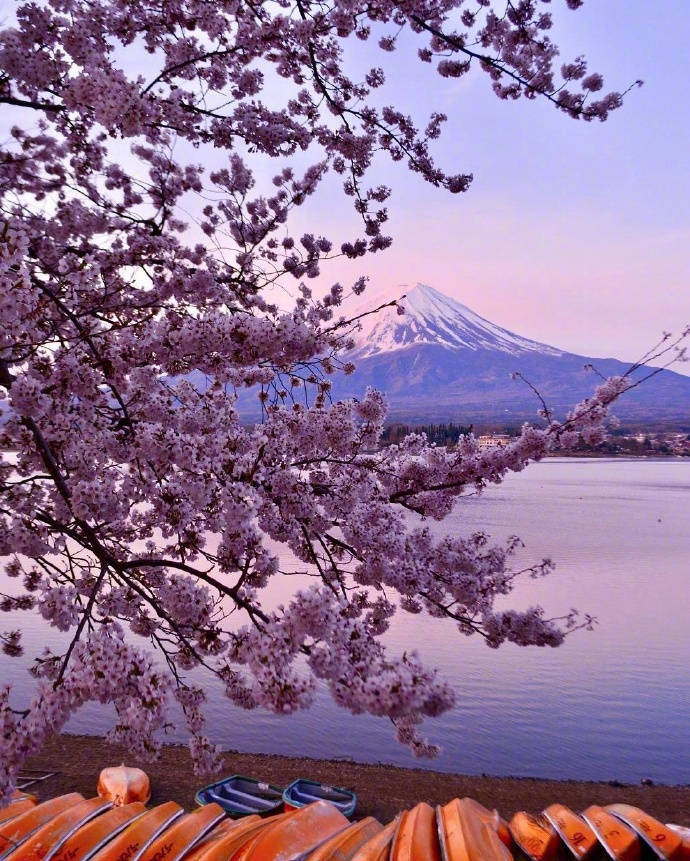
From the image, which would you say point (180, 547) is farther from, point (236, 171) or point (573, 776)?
point (573, 776)

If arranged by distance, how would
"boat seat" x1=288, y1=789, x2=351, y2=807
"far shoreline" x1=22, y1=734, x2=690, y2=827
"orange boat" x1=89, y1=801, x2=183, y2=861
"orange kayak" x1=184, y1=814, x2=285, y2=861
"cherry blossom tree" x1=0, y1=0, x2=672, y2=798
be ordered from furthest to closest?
"far shoreline" x1=22, y1=734, x2=690, y2=827 → "boat seat" x1=288, y1=789, x2=351, y2=807 → "orange boat" x1=89, y1=801, x2=183, y2=861 → "orange kayak" x1=184, y1=814, x2=285, y2=861 → "cherry blossom tree" x1=0, y1=0, x2=672, y2=798

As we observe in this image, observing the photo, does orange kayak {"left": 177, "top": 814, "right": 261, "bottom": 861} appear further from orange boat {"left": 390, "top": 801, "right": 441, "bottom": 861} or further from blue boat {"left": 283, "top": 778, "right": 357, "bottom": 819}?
blue boat {"left": 283, "top": 778, "right": 357, "bottom": 819}

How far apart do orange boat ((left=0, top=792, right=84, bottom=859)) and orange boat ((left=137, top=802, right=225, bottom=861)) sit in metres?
1.23

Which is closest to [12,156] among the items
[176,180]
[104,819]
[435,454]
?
[176,180]

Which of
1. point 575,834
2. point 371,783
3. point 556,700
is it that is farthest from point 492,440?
point 556,700

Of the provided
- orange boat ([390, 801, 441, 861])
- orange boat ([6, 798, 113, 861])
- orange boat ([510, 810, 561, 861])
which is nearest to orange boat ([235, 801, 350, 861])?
orange boat ([390, 801, 441, 861])

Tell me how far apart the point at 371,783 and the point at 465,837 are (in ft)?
20.1

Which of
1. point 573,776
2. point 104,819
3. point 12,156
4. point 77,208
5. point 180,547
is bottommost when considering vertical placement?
point 573,776

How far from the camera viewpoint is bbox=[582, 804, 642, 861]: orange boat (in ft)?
23.7

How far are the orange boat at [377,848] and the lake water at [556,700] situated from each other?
7562 mm

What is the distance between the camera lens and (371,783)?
37.2 feet

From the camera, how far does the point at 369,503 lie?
459 cm

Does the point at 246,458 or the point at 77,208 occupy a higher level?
the point at 77,208

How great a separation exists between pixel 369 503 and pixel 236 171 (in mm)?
4661
